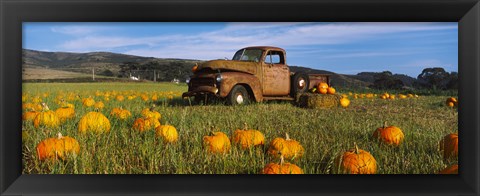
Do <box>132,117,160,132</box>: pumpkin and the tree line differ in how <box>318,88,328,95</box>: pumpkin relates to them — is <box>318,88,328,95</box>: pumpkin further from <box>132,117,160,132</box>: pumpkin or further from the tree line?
<box>132,117,160,132</box>: pumpkin

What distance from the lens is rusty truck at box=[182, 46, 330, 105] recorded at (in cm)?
490

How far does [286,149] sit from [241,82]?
9.42 feet

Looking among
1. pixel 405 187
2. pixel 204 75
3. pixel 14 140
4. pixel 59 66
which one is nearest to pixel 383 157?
pixel 405 187

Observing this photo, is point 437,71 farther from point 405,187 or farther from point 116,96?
point 116,96

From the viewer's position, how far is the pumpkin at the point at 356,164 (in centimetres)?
212

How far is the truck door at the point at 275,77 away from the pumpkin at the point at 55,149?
314cm

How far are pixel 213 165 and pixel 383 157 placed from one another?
99 cm

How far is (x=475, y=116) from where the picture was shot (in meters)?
2.15

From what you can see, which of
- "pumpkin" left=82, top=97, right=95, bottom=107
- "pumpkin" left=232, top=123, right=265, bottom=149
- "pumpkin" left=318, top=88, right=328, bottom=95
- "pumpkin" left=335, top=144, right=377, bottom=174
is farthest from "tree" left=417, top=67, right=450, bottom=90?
"pumpkin" left=318, top=88, right=328, bottom=95

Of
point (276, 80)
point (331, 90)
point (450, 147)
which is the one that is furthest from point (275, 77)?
point (450, 147)

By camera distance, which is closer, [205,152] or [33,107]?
[205,152]

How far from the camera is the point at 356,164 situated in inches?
83.6

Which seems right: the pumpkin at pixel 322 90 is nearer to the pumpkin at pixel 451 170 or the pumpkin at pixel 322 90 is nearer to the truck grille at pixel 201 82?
the truck grille at pixel 201 82

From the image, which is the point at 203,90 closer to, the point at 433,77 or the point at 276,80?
the point at 276,80
